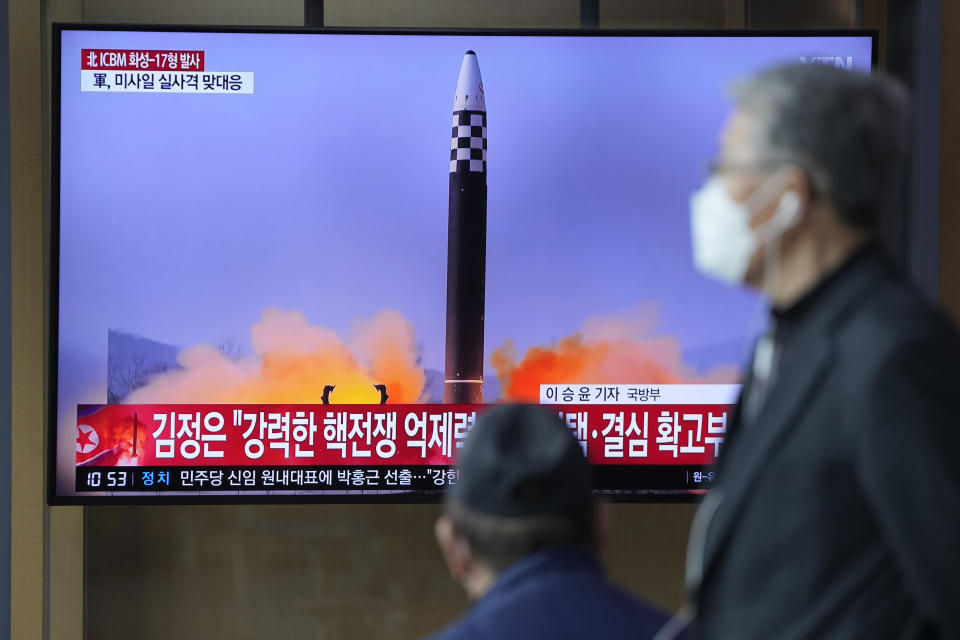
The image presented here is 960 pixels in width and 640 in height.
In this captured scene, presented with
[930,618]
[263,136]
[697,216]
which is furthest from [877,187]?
[263,136]

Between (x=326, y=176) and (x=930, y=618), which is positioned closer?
(x=930, y=618)

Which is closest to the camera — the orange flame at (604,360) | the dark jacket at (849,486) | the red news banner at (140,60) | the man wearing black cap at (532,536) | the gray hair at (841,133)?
the dark jacket at (849,486)

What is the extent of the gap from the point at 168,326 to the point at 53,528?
797 millimetres

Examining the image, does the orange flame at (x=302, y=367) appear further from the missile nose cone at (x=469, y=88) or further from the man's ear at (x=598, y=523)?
the man's ear at (x=598, y=523)

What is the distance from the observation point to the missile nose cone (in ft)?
10.4

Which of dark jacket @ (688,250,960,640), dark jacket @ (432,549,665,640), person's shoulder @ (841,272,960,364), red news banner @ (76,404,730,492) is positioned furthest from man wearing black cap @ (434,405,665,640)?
red news banner @ (76,404,730,492)

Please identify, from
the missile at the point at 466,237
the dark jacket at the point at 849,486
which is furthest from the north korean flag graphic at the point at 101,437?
the dark jacket at the point at 849,486

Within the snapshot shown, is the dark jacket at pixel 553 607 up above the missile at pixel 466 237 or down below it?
below

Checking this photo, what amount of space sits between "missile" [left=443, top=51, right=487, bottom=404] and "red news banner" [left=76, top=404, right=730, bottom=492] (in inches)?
4.6

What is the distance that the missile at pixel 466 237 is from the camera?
10.4 feet

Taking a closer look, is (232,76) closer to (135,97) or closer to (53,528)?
(135,97)

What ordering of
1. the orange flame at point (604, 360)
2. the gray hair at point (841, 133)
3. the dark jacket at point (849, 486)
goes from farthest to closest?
the orange flame at point (604, 360) → the gray hair at point (841, 133) → the dark jacket at point (849, 486)

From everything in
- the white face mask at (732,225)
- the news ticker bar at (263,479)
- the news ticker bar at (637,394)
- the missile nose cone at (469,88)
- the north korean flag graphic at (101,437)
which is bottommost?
the news ticker bar at (263,479)

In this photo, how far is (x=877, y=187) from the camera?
43.3 inches
